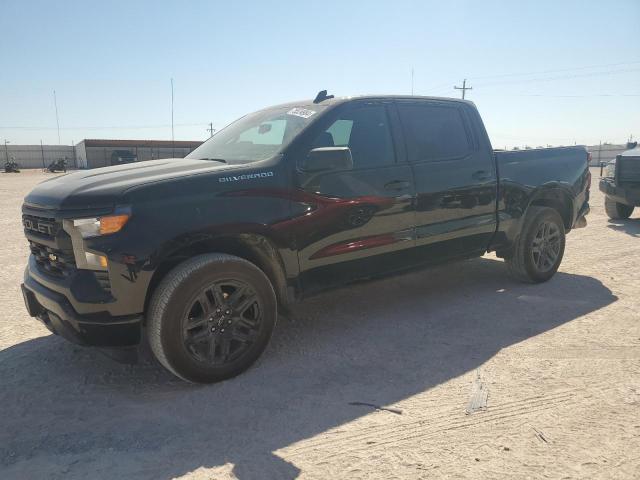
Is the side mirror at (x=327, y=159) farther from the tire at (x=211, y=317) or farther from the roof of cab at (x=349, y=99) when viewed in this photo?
the tire at (x=211, y=317)

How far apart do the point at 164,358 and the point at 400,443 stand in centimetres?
146

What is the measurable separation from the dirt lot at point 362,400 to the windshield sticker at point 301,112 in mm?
1738

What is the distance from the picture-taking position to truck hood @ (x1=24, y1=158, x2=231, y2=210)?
2.87 meters

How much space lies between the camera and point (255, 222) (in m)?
3.25

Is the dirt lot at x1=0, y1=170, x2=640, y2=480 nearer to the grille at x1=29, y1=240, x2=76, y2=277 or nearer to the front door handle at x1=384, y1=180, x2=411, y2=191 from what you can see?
the grille at x1=29, y1=240, x2=76, y2=277

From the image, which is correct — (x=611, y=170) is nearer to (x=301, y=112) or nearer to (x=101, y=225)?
(x=301, y=112)

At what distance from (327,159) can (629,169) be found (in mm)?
8020

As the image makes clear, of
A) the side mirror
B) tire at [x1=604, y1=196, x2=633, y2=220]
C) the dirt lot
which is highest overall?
the side mirror

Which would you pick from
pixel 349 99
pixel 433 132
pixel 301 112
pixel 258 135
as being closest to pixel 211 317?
pixel 258 135

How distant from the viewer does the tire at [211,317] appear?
9.65ft

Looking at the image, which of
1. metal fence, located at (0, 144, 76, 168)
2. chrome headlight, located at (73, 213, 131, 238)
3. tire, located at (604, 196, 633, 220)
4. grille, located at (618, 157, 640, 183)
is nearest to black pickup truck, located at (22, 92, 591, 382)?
chrome headlight, located at (73, 213, 131, 238)

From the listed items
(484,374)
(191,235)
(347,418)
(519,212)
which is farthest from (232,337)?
(519,212)

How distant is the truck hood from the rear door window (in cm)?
168

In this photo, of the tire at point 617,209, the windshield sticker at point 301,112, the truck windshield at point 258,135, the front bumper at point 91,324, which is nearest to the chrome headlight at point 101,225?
the front bumper at point 91,324
